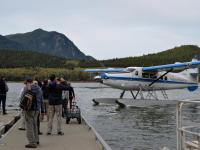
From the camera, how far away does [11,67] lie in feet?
529

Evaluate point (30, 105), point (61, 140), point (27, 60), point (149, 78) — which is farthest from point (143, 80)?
point (27, 60)

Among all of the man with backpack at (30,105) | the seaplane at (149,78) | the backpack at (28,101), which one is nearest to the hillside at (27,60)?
the seaplane at (149,78)

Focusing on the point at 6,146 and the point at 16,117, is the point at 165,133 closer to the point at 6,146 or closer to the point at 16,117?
the point at 16,117

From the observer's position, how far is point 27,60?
178m

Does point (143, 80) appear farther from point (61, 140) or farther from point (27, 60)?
point (27, 60)

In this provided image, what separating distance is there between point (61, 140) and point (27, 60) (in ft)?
550

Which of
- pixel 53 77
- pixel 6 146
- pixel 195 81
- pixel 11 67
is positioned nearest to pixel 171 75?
pixel 195 81

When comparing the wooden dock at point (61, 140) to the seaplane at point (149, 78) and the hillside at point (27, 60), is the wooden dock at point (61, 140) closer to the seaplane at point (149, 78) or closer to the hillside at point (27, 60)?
the seaplane at point (149, 78)

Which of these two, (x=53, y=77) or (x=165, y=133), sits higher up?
(x=53, y=77)

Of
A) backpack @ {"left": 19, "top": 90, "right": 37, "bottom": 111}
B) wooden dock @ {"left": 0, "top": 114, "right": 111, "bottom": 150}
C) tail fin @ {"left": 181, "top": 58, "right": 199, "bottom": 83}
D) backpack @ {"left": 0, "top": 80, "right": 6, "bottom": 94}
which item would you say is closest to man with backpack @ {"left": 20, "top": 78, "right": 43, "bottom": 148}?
backpack @ {"left": 19, "top": 90, "right": 37, "bottom": 111}

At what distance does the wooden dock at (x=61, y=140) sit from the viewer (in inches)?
449

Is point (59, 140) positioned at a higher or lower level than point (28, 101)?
lower

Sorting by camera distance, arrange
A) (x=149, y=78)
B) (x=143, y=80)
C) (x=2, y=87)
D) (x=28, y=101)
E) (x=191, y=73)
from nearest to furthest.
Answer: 1. (x=28, y=101)
2. (x=2, y=87)
3. (x=143, y=80)
4. (x=149, y=78)
5. (x=191, y=73)

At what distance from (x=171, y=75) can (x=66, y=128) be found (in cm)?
2105
